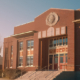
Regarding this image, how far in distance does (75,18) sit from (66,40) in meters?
3.92

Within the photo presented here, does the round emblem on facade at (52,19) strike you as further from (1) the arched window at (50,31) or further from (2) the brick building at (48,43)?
(1) the arched window at (50,31)

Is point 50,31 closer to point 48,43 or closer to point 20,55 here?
point 48,43

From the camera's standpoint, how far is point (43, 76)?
2692cm

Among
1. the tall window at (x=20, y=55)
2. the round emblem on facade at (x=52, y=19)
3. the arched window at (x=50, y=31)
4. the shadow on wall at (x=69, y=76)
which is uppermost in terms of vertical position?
the round emblem on facade at (x=52, y=19)

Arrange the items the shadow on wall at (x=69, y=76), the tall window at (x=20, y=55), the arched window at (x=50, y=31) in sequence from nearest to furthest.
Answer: the shadow on wall at (x=69, y=76) < the arched window at (x=50, y=31) < the tall window at (x=20, y=55)

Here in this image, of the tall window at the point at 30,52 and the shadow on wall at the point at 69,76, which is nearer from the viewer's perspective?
the shadow on wall at the point at 69,76

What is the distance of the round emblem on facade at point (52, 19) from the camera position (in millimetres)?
29398

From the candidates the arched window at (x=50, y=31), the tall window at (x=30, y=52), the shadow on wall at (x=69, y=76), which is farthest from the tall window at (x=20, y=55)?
the shadow on wall at (x=69, y=76)

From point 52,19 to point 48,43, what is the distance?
4392 mm

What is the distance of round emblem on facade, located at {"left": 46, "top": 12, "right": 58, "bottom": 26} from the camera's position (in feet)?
96.5

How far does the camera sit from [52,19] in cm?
2972

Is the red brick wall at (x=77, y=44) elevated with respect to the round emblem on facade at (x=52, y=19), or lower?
lower

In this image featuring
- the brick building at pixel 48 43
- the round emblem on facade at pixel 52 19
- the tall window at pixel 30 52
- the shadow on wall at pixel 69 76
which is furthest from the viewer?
the tall window at pixel 30 52

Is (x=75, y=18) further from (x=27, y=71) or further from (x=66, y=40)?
(x=27, y=71)
